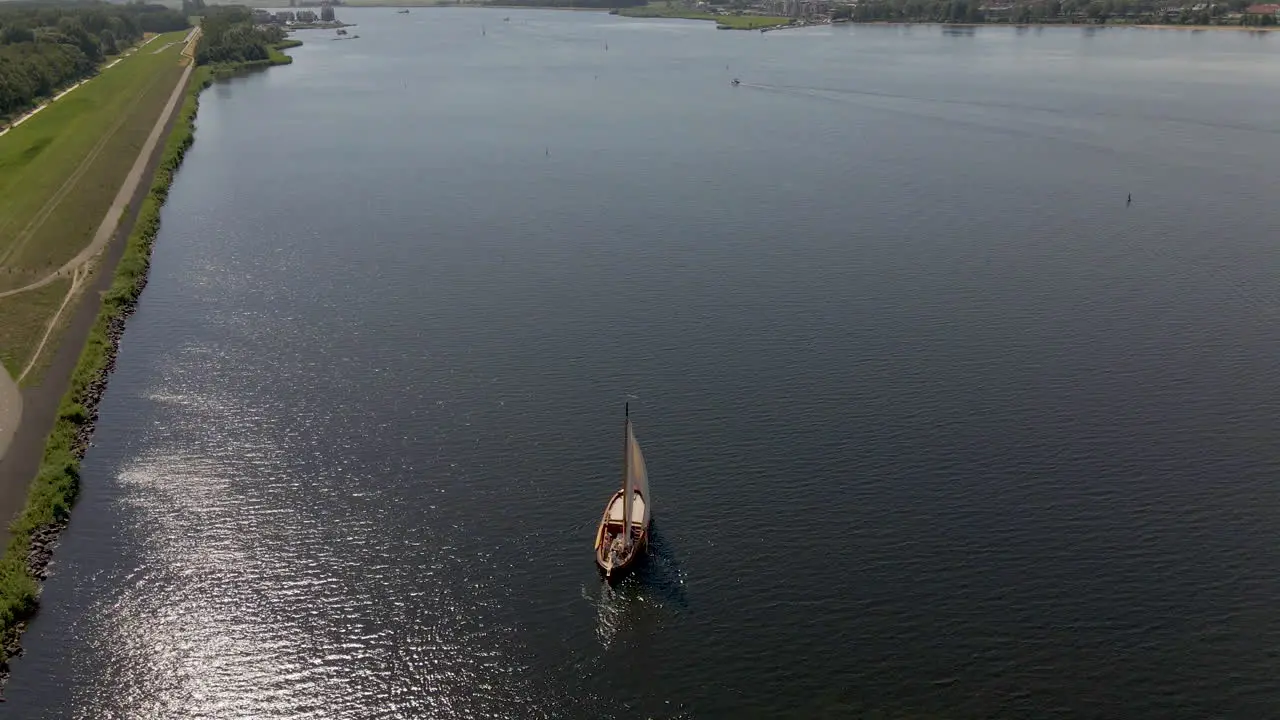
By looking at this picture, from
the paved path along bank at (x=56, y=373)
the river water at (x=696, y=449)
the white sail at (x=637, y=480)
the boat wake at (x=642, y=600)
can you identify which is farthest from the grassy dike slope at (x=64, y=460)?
the white sail at (x=637, y=480)

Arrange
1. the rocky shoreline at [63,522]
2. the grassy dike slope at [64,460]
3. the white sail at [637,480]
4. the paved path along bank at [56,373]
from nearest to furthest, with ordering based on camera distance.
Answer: the rocky shoreline at [63,522] → the grassy dike slope at [64,460] → the white sail at [637,480] → the paved path along bank at [56,373]

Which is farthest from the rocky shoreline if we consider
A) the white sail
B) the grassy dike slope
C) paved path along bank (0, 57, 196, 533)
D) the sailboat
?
the white sail

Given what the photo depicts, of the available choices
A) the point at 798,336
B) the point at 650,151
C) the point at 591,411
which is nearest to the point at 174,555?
the point at 591,411

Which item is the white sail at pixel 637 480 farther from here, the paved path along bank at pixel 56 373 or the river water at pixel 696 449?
the paved path along bank at pixel 56 373

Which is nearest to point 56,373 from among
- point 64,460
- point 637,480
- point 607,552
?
point 64,460

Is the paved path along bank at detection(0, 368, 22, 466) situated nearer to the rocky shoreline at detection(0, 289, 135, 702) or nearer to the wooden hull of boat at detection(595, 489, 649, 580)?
the rocky shoreline at detection(0, 289, 135, 702)

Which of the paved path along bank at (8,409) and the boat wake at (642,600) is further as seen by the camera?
the paved path along bank at (8,409)

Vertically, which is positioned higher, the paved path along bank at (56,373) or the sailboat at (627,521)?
the paved path along bank at (56,373)

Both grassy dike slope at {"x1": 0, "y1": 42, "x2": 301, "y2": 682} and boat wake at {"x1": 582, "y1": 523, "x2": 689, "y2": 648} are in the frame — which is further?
grassy dike slope at {"x1": 0, "y1": 42, "x2": 301, "y2": 682}

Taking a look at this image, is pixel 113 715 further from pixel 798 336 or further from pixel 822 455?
pixel 798 336
